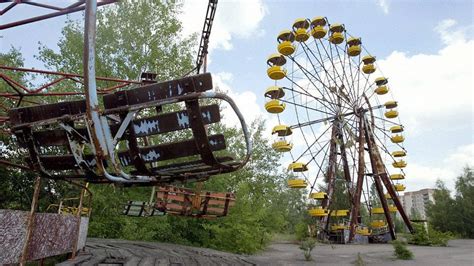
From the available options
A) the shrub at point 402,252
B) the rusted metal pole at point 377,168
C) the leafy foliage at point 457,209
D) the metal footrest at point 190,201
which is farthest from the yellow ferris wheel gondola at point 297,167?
the leafy foliage at point 457,209

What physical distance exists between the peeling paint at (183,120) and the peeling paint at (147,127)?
0.24 metres

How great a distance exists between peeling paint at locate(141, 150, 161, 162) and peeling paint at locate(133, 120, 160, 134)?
322 millimetres

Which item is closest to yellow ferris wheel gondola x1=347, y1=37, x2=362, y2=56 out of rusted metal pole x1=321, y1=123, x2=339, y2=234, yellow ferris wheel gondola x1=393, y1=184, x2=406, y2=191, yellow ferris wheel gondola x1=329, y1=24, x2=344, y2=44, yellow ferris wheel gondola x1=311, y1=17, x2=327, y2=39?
yellow ferris wheel gondola x1=329, y1=24, x2=344, y2=44

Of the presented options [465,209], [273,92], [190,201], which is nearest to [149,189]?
[190,201]

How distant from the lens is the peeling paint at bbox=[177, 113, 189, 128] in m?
3.40

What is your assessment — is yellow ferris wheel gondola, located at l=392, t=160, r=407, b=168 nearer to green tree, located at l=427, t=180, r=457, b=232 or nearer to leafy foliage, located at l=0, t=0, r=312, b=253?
leafy foliage, located at l=0, t=0, r=312, b=253

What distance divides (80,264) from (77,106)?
16.6ft

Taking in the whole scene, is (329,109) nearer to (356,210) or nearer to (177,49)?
(356,210)

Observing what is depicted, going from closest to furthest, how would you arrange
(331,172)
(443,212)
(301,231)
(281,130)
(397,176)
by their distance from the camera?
(281,130) → (331,172) → (397,176) → (301,231) → (443,212)

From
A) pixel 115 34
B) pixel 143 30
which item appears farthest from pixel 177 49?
pixel 115 34

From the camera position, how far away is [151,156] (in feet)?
12.2

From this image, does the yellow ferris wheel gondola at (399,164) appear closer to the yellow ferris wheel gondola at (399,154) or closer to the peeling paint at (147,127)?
the yellow ferris wheel gondola at (399,154)

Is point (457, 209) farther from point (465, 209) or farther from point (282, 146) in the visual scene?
point (282, 146)

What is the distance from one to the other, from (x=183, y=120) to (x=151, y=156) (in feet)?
1.99
